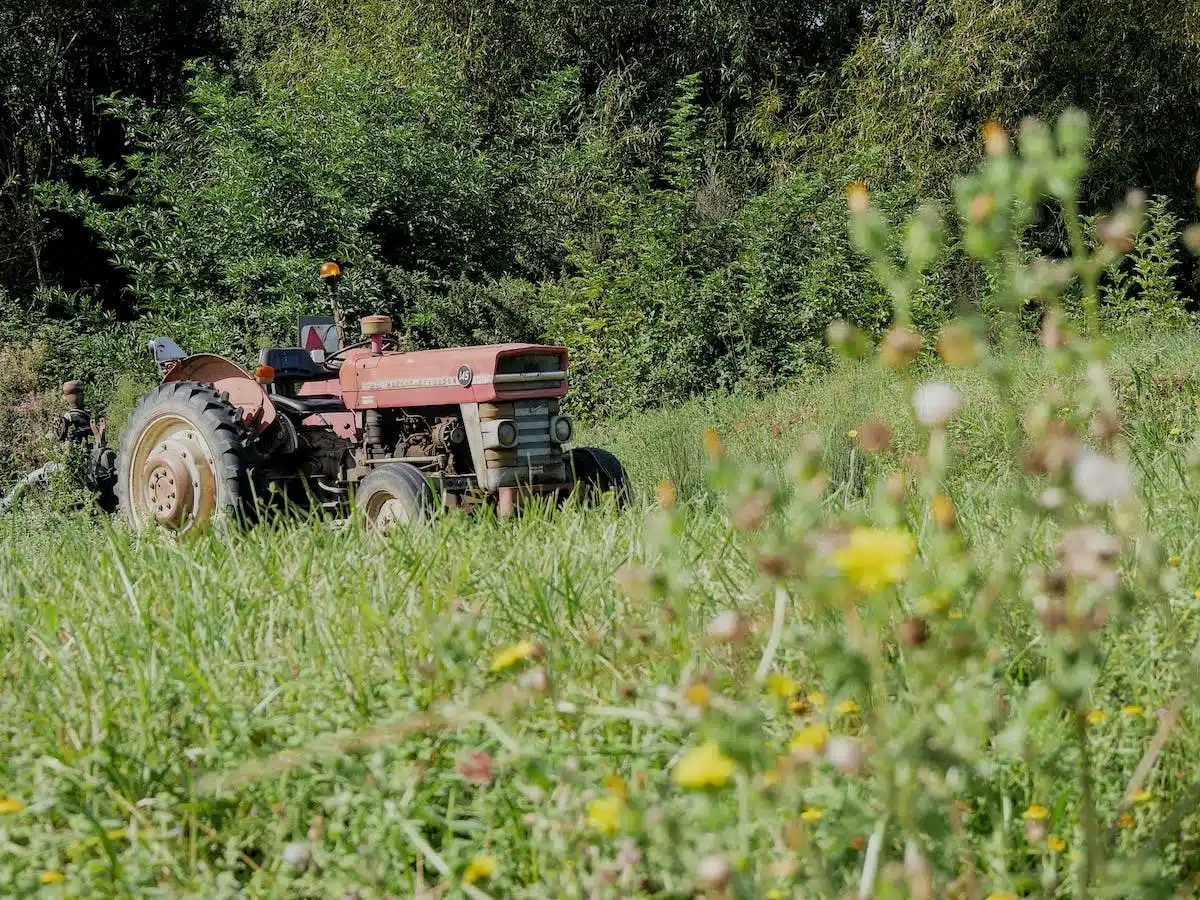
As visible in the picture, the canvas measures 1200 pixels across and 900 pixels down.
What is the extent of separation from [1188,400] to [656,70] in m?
11.7

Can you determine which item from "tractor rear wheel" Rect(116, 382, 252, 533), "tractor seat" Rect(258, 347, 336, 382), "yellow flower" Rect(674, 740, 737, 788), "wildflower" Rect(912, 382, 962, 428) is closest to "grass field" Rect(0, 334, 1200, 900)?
"yellow flower" Rect(674, 740, 737, 788)

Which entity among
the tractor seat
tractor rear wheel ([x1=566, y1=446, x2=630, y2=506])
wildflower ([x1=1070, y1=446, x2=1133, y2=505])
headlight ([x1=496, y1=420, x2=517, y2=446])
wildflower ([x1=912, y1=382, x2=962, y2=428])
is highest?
the tractor seat

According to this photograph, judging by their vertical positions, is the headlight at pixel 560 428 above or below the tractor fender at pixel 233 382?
below

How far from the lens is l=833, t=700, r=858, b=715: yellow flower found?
223cm

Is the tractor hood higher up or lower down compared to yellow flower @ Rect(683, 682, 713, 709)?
higher up

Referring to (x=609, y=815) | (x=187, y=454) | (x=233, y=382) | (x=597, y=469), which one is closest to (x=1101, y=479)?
(x=609, y=815)

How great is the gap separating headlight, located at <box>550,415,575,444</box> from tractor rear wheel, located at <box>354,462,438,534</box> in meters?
0.88

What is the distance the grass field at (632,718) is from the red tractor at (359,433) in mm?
2763

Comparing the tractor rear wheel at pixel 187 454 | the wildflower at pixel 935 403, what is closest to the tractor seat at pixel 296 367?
the tractor rear wheel at pixel 187 454

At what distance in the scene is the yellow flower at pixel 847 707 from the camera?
7.31ft

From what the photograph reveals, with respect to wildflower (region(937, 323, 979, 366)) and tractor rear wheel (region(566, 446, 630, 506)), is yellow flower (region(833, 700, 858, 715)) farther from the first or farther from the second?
tractor rear wheel (region(566, 446, 630, 506))

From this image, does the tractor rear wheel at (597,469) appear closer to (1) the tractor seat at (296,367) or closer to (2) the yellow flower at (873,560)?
(1) the tractor seat at (296,367)

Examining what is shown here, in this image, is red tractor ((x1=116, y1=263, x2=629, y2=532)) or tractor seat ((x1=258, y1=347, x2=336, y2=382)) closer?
red tractor ((x1=116, y1=263, x2=629, y2=532))

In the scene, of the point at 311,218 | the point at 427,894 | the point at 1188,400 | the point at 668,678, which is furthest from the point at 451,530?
the point at 311,218
